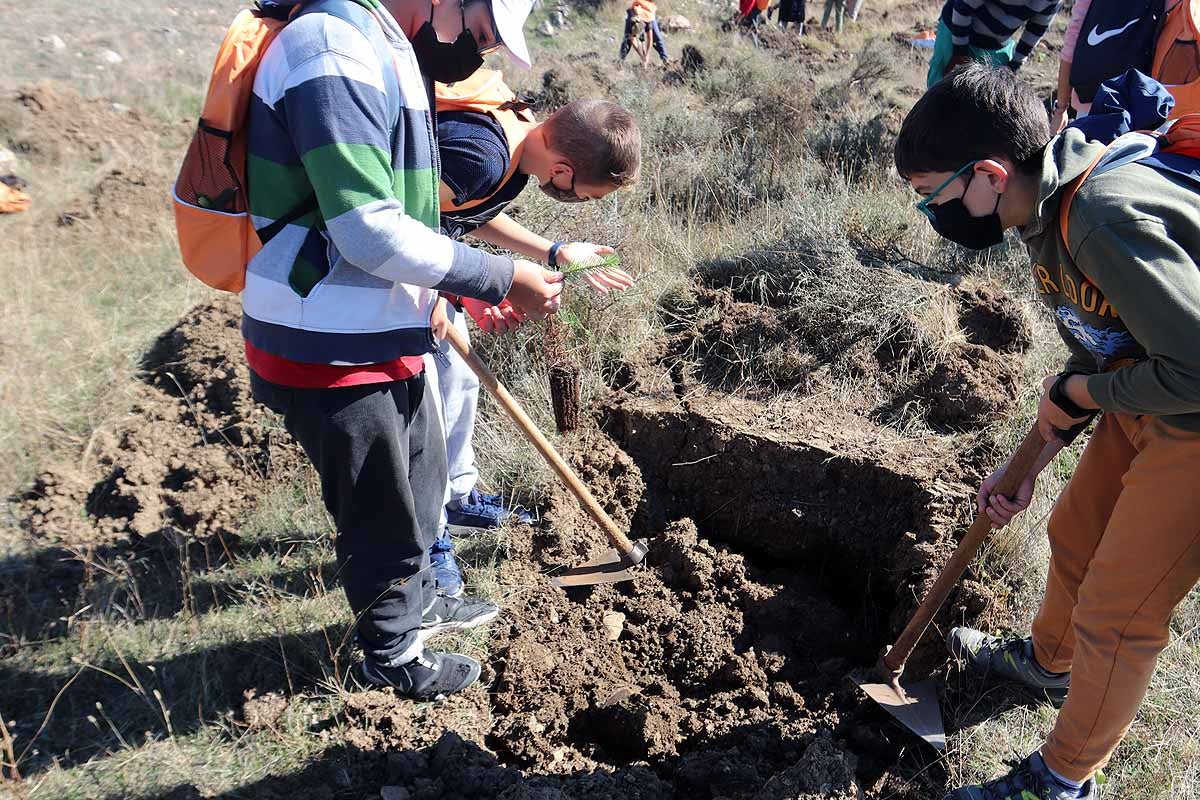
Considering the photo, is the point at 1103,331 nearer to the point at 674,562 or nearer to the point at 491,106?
the point at 491,106

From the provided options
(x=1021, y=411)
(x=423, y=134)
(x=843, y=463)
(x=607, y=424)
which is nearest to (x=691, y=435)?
(x=607, y=424)

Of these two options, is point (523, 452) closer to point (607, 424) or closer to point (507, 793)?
point (607, 424)

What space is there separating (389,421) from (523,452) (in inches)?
55.5

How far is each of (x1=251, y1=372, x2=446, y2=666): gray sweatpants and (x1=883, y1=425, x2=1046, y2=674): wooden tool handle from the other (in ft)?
5.13

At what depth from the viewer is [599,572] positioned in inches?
124

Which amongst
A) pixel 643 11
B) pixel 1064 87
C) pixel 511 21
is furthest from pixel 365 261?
pixel 643 11

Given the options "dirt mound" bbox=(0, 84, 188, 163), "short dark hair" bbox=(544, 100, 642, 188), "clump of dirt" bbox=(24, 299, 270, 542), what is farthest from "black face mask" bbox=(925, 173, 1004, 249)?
"dirt mound" bbox=(0, 84, 188, 163)

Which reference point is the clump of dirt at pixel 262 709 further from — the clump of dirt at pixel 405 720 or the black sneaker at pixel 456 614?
the black sneaker at pixel 456 614

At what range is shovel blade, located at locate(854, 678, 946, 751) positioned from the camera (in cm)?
247

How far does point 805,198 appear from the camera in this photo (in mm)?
5234

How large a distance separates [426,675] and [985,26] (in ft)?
15.7

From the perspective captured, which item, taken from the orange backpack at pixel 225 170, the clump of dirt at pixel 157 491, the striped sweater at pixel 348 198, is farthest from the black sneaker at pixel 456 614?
the orange backpack at pixel 225 170

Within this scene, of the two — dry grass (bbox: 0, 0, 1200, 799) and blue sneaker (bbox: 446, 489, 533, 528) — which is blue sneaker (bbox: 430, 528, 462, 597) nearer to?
dry grass (bbox: 0, 0, 1200, 799)

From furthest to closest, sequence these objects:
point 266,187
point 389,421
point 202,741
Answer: point 202,741
point 389,421
point 266,187
